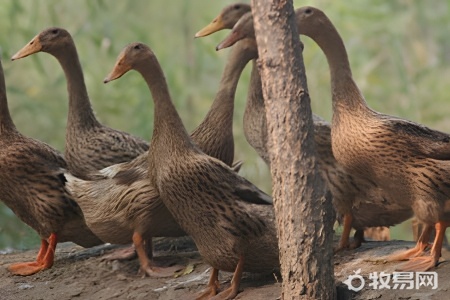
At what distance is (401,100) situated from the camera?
11250 mm

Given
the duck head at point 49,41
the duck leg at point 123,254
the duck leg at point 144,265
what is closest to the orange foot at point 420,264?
the duck leg at point 144,265

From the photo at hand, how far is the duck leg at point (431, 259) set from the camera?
498cm

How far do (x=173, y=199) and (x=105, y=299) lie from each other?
2.57 ft

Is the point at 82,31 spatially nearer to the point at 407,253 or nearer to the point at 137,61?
the point at 137,61

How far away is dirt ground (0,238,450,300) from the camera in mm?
4958

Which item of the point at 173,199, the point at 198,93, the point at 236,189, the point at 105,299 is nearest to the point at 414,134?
the point at 236,189

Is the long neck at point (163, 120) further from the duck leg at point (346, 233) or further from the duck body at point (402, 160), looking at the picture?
the duck leg at point (346, 233)

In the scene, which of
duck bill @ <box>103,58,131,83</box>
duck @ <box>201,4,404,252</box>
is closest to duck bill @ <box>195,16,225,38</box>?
duck @ <box>201,4,404,252</box>

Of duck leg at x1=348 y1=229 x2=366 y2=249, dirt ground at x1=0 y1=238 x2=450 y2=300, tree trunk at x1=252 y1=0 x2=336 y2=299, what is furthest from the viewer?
duck leg at x1=348 y1=229 x2=366 y2=249

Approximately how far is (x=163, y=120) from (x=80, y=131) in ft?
4.63

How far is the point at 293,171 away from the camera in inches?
→ 183

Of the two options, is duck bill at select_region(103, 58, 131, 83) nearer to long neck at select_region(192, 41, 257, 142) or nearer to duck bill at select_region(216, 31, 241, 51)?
duck bill at select_region(216, 31, 241, 51)

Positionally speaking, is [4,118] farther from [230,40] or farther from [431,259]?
[431,259]

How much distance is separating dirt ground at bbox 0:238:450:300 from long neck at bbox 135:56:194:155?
84 cm
